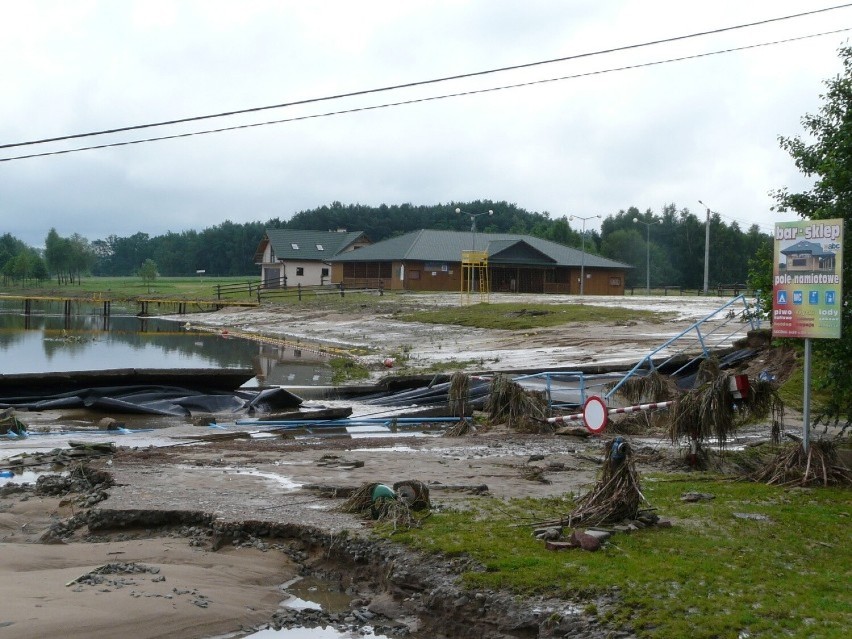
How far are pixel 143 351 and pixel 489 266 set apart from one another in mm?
39180

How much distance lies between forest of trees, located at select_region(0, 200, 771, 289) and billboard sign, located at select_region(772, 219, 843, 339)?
69741 millimetres

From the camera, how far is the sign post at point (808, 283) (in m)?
11.4

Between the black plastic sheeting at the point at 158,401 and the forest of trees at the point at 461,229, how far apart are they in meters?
62.0

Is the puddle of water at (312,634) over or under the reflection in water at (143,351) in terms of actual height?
over

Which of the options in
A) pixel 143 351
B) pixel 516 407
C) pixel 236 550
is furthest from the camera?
pixel 143 351

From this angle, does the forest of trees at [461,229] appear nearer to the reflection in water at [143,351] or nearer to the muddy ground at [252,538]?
the reflection in water at [143,351]

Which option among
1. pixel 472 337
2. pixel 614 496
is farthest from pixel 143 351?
pixel 614 496

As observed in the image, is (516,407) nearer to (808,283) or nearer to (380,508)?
(808,283)

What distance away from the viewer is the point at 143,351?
42.4 meters

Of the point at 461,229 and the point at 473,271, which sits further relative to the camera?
the point at 461,229

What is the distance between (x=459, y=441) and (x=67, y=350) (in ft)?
99.3

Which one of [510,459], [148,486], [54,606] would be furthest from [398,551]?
[510,459]

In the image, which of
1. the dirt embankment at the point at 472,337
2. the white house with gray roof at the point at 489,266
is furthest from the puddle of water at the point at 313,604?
the white house with gray roof at the point at 489,266

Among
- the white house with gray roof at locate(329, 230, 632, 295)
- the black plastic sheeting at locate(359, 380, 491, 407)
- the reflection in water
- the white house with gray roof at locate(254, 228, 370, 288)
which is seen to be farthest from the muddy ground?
the white house with gray roof at locate(254, 228, 370, 288)
